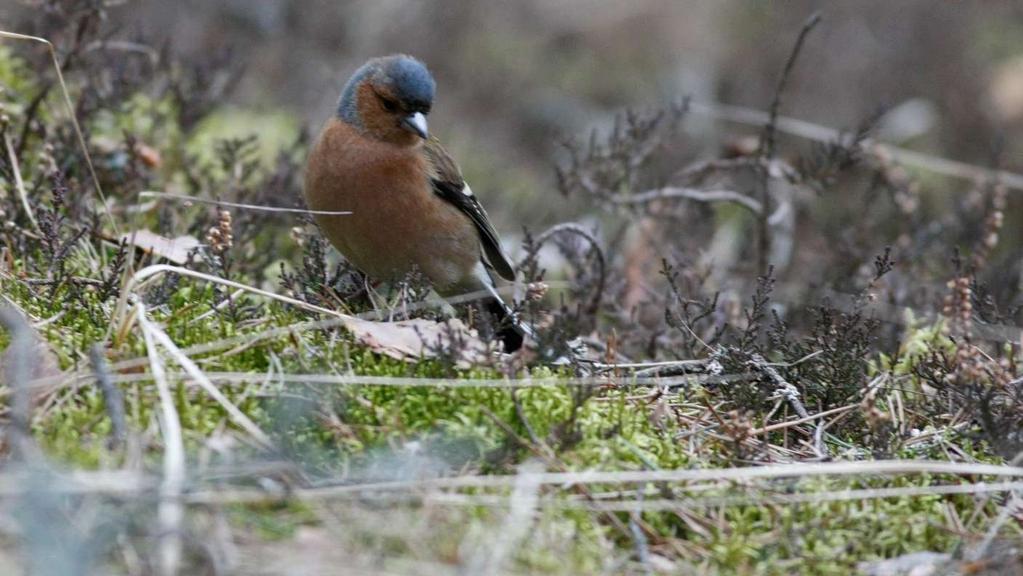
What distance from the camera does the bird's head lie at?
199 inches

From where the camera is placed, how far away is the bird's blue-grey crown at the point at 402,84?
5.05m

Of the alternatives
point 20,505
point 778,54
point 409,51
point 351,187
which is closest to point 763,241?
point 351,187

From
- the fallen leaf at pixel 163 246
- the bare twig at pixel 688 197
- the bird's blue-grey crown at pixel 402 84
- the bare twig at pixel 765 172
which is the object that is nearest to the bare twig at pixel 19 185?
the fallen leaf at pixel 163 246

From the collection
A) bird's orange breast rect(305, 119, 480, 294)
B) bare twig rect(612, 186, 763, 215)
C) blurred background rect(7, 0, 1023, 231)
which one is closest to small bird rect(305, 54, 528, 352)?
bird's orange breast rect(305, 119, 480, 294)

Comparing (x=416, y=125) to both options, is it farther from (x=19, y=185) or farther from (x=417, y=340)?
(x=19, y=185)

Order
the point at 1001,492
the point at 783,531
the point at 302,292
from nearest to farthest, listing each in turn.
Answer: the point at 783,531
the point at 1001,492
the point at 302,292

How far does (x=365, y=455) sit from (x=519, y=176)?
7.38m

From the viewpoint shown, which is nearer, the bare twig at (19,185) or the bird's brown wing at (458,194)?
the bare twig at (19,185)

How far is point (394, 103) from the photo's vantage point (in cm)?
509

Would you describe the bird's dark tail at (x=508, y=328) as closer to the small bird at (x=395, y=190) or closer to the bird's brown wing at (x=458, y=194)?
the small bird at (x=395, y=190)

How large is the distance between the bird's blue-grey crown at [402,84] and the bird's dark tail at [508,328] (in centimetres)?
97

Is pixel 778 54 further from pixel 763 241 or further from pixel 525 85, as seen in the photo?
pixel 763 241

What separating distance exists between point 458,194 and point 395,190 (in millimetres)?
449

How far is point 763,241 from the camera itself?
664cm
